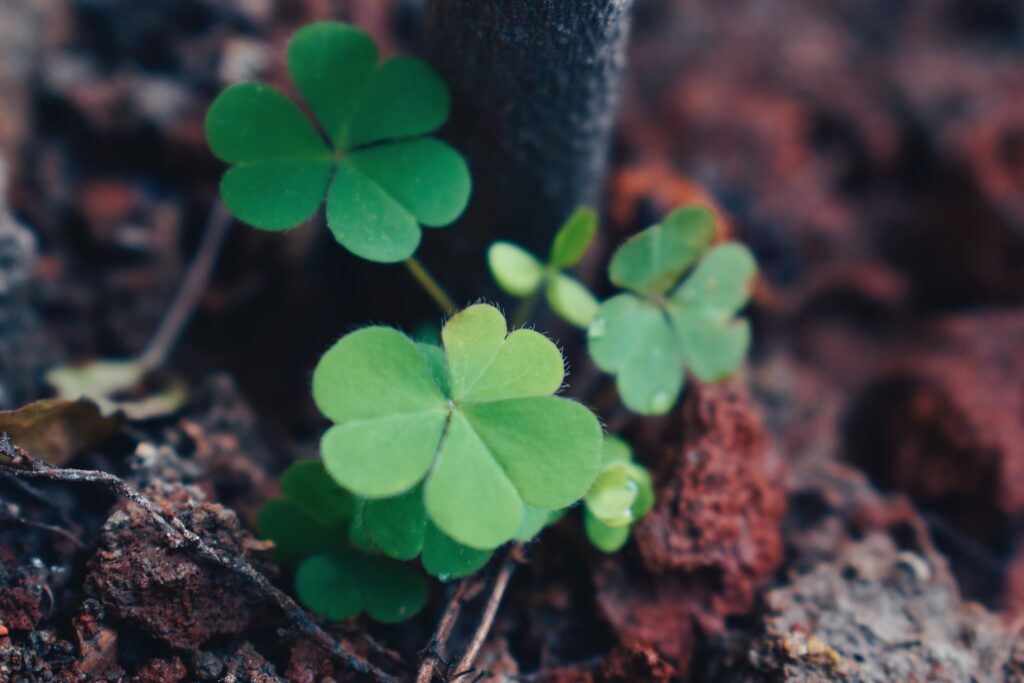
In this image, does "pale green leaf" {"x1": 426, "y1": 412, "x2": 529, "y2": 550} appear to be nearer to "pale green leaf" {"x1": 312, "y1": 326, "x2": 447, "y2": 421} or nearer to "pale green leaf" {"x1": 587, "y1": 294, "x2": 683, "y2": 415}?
"pale green leaf" {"x1": 312, "y1": 326, "x2": 447, "y2": 421}

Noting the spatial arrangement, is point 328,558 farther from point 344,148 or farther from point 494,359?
point 344,148

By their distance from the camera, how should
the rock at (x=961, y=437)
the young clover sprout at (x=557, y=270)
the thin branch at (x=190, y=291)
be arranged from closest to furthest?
the young clover sprout at (x=557, y=270) → the rock at (x=961, y=437) → the thin branch at (x=190, y=291)

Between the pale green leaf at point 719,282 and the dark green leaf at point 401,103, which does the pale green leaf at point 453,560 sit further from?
the dark green leaf at point 401,103

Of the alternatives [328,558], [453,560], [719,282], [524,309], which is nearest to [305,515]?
[328,558]

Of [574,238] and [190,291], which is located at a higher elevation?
[574,238]

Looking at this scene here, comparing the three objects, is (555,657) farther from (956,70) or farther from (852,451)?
(956,70)

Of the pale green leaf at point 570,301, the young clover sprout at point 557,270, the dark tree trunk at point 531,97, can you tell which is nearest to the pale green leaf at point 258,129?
the dark tree trunk at point 531,97
